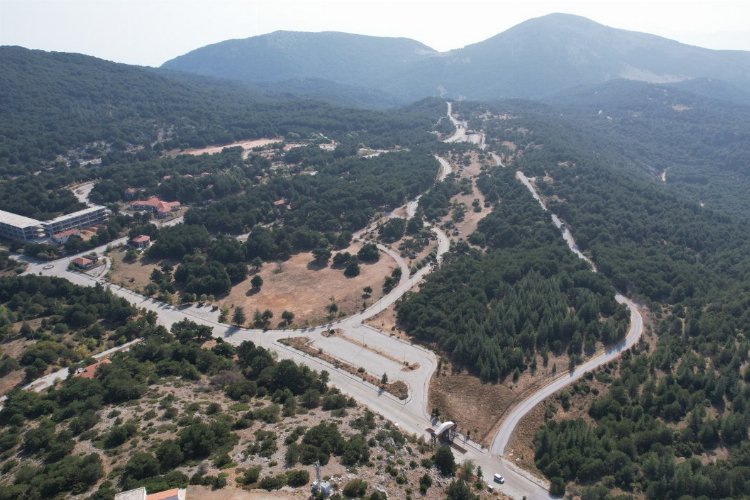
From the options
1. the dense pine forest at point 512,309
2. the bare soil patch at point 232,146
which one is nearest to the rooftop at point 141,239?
the dense pine forest at point 512,309

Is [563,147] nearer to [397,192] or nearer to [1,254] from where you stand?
[397,192]

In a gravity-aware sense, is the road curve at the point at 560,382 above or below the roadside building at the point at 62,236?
below

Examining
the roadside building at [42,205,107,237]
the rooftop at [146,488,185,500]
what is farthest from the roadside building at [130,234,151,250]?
the rooftop at [146,488,185,500]

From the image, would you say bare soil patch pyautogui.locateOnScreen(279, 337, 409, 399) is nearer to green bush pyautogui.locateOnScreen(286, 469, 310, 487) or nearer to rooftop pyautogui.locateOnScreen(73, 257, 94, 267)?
green bush pyautogui.locateOnScreen(286, 469, 310, 487)

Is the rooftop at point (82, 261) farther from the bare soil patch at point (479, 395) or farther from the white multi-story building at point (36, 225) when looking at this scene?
the bare soil patch at point (479, 395)

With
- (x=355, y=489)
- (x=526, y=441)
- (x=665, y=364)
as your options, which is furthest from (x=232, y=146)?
(x=355, y=489)
